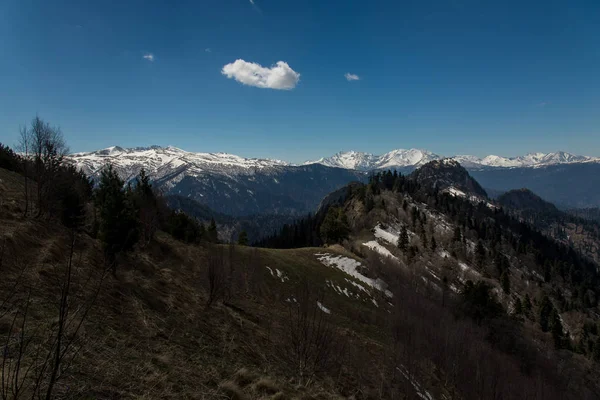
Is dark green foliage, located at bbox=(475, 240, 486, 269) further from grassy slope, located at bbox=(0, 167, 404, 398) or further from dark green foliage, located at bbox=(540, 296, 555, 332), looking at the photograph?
grassy slope, located at bbox=(0, 167, 404, 398)

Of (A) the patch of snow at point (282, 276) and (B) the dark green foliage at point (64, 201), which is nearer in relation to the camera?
(B) the dark green foliage at point (64, 201)

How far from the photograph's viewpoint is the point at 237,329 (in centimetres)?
2361

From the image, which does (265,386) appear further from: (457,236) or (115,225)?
(457,236)

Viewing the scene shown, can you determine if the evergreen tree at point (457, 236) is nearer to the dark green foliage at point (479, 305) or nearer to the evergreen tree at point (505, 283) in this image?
the evergreen tree at point (505, 283)

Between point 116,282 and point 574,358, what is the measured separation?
111 metres

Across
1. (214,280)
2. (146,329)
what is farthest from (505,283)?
(146,329)

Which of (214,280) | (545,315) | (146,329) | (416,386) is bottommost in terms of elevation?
(545,315)

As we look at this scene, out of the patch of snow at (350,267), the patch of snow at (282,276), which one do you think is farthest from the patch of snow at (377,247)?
the patch of snow at (282,276)

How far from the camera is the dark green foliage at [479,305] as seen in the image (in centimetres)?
7650

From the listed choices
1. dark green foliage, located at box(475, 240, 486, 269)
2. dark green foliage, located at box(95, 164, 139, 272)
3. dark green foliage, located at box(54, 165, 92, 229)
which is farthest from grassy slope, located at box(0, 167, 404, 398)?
dark green foliage, located at box(475, 240, 486, 269)

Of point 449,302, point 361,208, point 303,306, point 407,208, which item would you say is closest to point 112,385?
point 303,306

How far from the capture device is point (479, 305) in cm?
7756

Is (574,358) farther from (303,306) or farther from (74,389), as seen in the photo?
(74,389)

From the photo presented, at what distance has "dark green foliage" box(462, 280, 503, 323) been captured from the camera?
76.5 m
